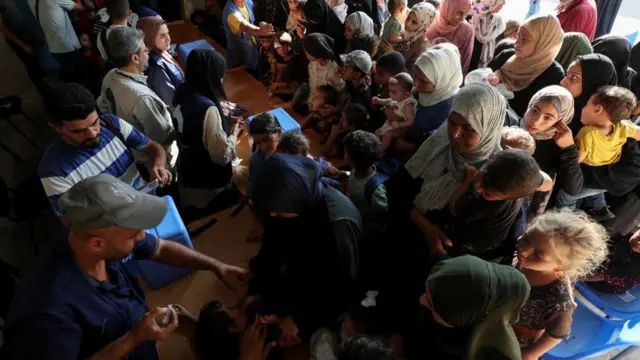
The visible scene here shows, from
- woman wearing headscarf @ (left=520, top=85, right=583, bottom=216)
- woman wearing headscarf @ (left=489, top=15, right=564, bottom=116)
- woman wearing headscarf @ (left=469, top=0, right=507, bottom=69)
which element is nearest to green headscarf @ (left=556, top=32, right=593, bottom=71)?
woman wearing headscarf @ (left=489, top=15, right=564, bottom=116)

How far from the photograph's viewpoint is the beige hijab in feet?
8.70

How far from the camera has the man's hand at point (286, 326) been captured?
1956mm

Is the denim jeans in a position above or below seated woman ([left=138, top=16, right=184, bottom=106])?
below

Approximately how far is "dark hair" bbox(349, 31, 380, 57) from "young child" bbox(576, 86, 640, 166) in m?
1.64

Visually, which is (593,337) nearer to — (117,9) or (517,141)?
(517,141)

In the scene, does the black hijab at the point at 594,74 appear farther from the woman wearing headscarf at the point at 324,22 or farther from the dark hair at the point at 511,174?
the woman wearing headscarf at the point at 324,22

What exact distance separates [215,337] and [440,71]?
6.09 feet

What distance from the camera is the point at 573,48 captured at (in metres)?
2.95

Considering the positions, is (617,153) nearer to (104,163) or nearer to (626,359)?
(626,359)

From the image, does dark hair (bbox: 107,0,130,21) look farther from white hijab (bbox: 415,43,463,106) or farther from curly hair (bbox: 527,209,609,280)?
curly hair (bbox: 527,209,609,280)

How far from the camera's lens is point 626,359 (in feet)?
7.93

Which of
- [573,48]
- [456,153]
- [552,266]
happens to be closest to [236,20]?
[573,48]

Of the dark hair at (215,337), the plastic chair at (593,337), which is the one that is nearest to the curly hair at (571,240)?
the plastic chair at (593,337)

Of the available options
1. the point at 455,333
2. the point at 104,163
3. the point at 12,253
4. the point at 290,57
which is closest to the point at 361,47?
the point at 290,57
